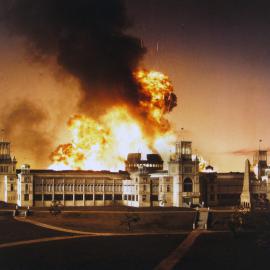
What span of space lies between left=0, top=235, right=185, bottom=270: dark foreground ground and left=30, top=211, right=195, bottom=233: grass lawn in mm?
13786

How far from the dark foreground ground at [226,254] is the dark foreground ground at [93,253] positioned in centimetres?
370

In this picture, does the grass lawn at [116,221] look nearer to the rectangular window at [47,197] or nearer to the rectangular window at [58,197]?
the rectangular window at [47,197]

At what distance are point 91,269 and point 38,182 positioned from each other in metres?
87.0

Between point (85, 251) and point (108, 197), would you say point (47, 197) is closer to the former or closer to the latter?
point (108, 197)

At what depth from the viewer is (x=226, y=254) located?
8012cm

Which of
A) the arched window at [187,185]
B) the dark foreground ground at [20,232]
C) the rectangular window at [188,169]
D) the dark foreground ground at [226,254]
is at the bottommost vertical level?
the dark foreground ground at [226,254]

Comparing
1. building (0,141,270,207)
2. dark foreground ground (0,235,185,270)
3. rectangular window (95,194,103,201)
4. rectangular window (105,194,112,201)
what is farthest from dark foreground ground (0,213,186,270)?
rectangular window (105,194,112,201)

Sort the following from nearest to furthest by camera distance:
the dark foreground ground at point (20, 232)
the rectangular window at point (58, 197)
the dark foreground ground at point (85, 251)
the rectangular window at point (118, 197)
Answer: the dark foreground ground at point (85, 251), the dark foreground ground at point (20, 232), the rectangular window at point (58, 197), the rectangular window at point (118, 197)

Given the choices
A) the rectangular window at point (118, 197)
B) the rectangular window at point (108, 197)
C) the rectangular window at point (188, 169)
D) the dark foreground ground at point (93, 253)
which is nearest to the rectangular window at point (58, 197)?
the rectangular window at point (108, 197)

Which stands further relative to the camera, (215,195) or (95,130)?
(95,130)

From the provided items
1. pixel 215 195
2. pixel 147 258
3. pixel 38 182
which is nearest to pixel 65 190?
pixel 38 182

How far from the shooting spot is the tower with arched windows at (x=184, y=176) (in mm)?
154250

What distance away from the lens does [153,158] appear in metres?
196

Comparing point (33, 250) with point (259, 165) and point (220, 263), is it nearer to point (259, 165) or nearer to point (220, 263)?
point (220, 263)
